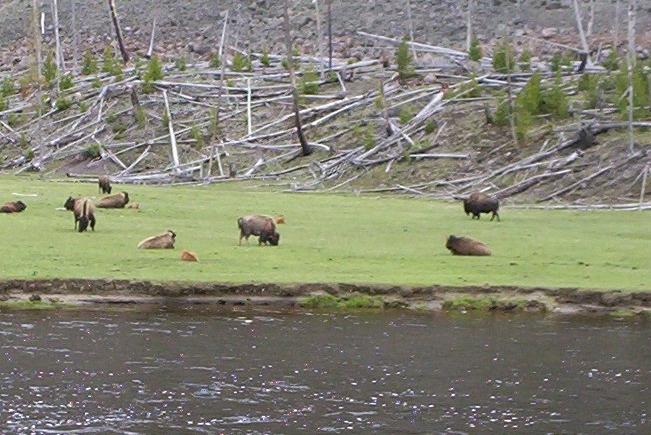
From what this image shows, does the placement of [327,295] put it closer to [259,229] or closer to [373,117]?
[259,229]

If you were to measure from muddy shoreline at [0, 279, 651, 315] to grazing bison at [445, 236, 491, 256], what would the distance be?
4.60 metres

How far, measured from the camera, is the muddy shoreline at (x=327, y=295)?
84.5 feet

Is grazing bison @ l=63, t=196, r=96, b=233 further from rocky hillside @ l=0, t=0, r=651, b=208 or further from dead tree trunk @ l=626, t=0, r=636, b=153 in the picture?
dead tree trunk @ l=626, t=0, r=636, b=153

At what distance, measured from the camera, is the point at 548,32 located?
80062mm

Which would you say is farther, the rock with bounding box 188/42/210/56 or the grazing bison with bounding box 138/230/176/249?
the rock with bounding box 188/42/210/56

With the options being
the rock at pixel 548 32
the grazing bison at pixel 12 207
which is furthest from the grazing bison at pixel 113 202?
the rock at pixel 548 32

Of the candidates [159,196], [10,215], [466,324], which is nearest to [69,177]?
[159,196]

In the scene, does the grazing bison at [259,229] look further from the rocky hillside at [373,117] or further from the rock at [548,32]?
the rock at [548,32]

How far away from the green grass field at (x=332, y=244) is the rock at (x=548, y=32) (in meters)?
35.1

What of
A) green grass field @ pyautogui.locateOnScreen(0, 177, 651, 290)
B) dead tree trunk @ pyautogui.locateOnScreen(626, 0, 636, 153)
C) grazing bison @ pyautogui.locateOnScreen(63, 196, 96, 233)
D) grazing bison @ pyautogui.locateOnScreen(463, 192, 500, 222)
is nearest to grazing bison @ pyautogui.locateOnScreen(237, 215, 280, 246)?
green grass field @ pyautogui.locateOnScreen(0, 177, 651, 290)

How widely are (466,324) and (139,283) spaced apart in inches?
241

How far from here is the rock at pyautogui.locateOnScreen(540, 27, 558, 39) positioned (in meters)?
79.8

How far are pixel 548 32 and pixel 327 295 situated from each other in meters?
56.7

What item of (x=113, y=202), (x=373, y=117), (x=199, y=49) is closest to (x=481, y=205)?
(x=113, y=202)
